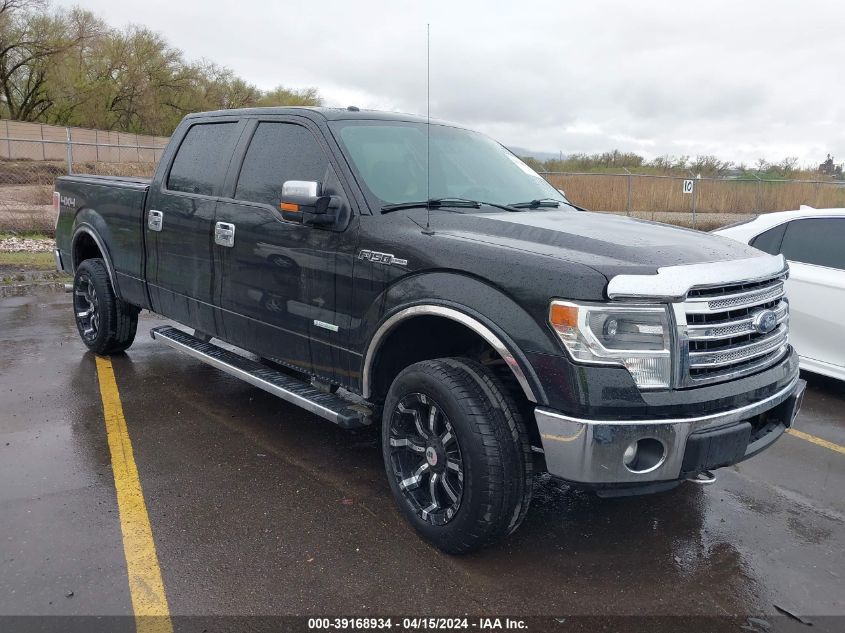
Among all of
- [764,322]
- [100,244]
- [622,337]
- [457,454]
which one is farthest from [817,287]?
[100,244]

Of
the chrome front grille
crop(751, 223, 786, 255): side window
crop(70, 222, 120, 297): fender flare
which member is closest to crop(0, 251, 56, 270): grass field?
crop(70, 222, 120, 297): fender flare

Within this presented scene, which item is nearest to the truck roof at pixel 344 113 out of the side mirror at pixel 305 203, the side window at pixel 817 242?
the side mirror at pixel 305 203

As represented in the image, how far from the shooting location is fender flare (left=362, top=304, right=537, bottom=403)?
3.07 m

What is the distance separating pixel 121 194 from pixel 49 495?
9.35 ft

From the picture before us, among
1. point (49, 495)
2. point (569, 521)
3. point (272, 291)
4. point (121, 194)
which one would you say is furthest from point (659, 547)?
point (121, 194)

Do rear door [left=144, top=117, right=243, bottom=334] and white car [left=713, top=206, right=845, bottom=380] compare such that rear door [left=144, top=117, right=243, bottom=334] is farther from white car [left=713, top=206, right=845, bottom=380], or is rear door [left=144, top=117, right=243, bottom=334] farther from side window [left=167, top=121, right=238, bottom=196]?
white car [left=713, top=206, right=845, bottom=380]

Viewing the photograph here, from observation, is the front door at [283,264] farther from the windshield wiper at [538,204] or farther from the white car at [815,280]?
the white car at [815,280]

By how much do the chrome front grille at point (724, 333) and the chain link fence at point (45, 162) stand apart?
14.9m

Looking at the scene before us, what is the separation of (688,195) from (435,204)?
847 inches

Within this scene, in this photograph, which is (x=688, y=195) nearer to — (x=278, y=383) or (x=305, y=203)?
(x=278, y=383)

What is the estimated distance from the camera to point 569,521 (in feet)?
12.7

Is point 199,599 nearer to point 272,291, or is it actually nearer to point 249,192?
point 272,291

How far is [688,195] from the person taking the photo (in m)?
23.4

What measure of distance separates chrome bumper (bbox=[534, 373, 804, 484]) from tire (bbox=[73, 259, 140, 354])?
4.65m
